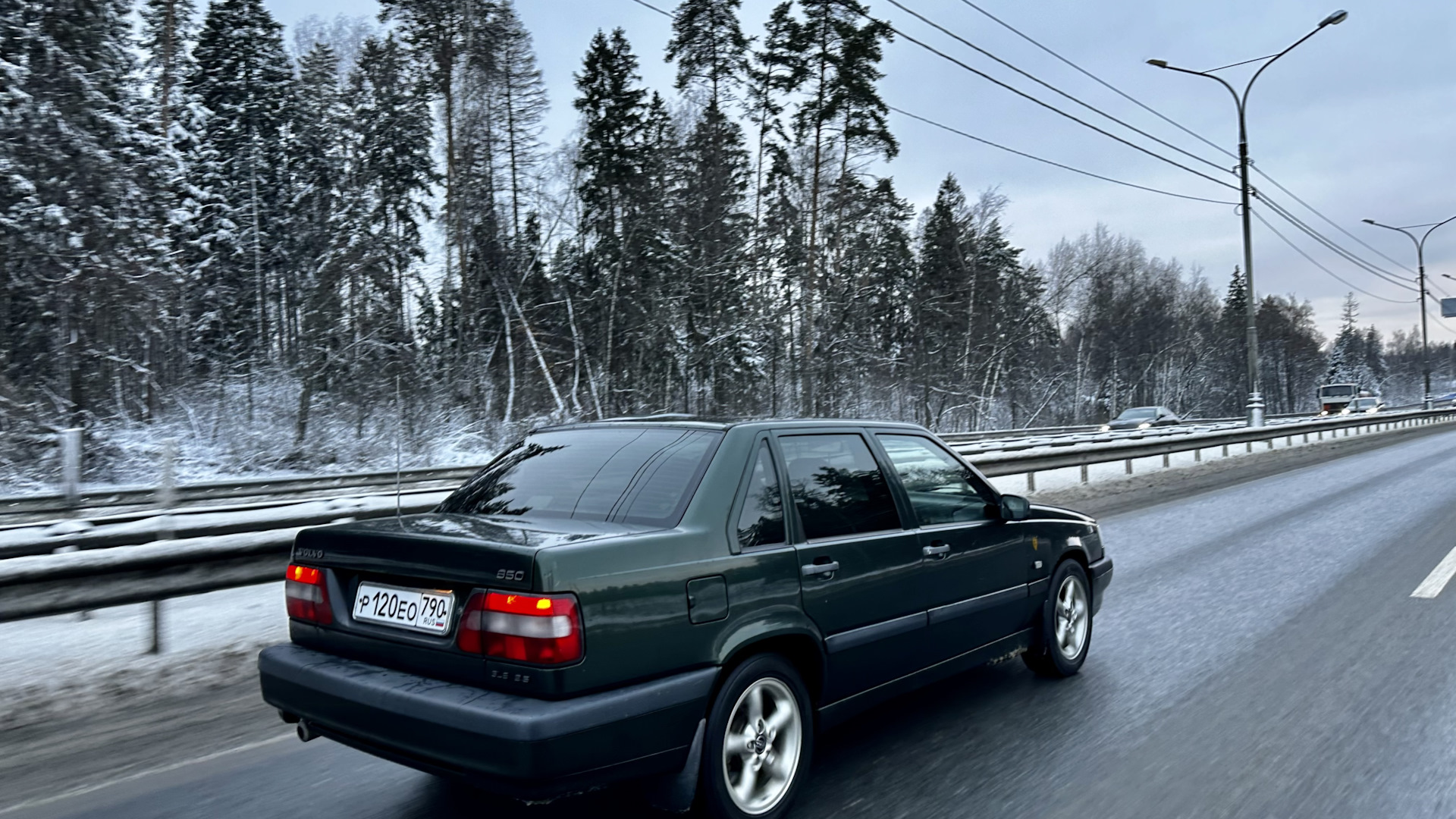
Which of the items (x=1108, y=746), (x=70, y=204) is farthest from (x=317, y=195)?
(x=1108, y=746)

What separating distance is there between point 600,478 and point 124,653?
4365 mm

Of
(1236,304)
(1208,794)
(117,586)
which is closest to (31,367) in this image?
(117,586)

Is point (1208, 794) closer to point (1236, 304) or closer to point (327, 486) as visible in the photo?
point (327, 486)

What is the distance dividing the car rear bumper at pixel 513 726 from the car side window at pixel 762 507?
1.72 feet

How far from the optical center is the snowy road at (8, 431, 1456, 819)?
137 inches

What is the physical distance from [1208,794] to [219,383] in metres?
29.8

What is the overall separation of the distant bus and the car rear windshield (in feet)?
198

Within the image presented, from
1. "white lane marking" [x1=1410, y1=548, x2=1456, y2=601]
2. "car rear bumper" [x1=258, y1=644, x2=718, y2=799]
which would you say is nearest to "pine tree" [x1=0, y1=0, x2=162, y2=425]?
"car rear bumper" [x1=258, y1=644, x2=718, y2=799]

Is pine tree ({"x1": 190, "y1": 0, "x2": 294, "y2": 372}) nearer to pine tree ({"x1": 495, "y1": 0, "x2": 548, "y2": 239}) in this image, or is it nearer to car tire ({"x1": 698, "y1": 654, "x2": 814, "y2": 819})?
pine tree ({"x1": 495, "y1": 0, "x2": 548, "y2": 239})

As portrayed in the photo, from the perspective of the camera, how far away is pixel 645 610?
2971 millimetres

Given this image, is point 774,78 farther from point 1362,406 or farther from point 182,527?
point 1362,406

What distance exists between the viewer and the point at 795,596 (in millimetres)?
3430

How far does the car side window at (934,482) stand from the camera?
14.2ft

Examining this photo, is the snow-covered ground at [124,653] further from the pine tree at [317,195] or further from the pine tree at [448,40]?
the pine tree at [448,40]
